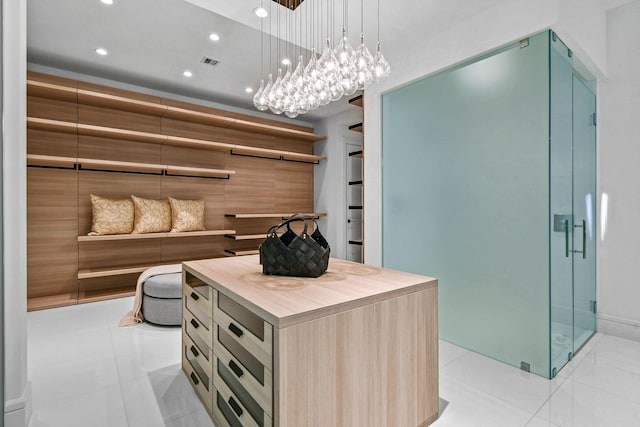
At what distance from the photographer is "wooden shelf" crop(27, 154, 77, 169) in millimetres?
3211

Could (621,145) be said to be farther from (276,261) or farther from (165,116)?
(165,116)

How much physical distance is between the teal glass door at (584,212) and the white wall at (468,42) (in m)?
0.38

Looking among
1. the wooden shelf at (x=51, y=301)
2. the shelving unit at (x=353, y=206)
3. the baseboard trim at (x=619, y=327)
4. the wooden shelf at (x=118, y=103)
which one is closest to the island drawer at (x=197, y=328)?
the wooden shelf at (x=51, y=301)

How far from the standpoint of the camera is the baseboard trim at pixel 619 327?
2643mm

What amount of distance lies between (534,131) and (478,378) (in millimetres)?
1668

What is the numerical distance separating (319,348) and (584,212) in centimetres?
261

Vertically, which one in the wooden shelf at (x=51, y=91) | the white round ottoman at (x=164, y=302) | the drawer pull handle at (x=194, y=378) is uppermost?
the wooden shelf at (x=51, y=91)

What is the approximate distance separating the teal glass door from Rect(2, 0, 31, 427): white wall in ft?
11.3

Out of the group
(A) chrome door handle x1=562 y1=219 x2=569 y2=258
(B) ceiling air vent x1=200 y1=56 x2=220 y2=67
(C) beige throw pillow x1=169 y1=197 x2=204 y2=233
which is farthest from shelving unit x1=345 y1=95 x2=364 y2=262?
(A) chrome door handle x1=562 y1=219 x2=569 y2=258

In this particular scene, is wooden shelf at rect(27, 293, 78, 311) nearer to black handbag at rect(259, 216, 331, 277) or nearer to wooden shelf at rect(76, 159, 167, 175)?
wooden shelf at rect(76, 159, 167, 175)

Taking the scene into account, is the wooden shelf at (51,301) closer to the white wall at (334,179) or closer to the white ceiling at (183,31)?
the white ceiling at (183,31)

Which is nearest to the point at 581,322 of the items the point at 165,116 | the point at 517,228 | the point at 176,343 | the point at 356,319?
the point at 517,228

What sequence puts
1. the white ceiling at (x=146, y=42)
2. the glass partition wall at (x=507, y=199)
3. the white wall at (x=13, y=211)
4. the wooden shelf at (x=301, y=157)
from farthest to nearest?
the wooden shelf at (x=301, y=157) → the white ceiling at (x=146, y=42) → the glass partition wall at (x=507, y=199) → the white wall at (x=13, y=211)

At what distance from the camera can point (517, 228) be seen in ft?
7.18
